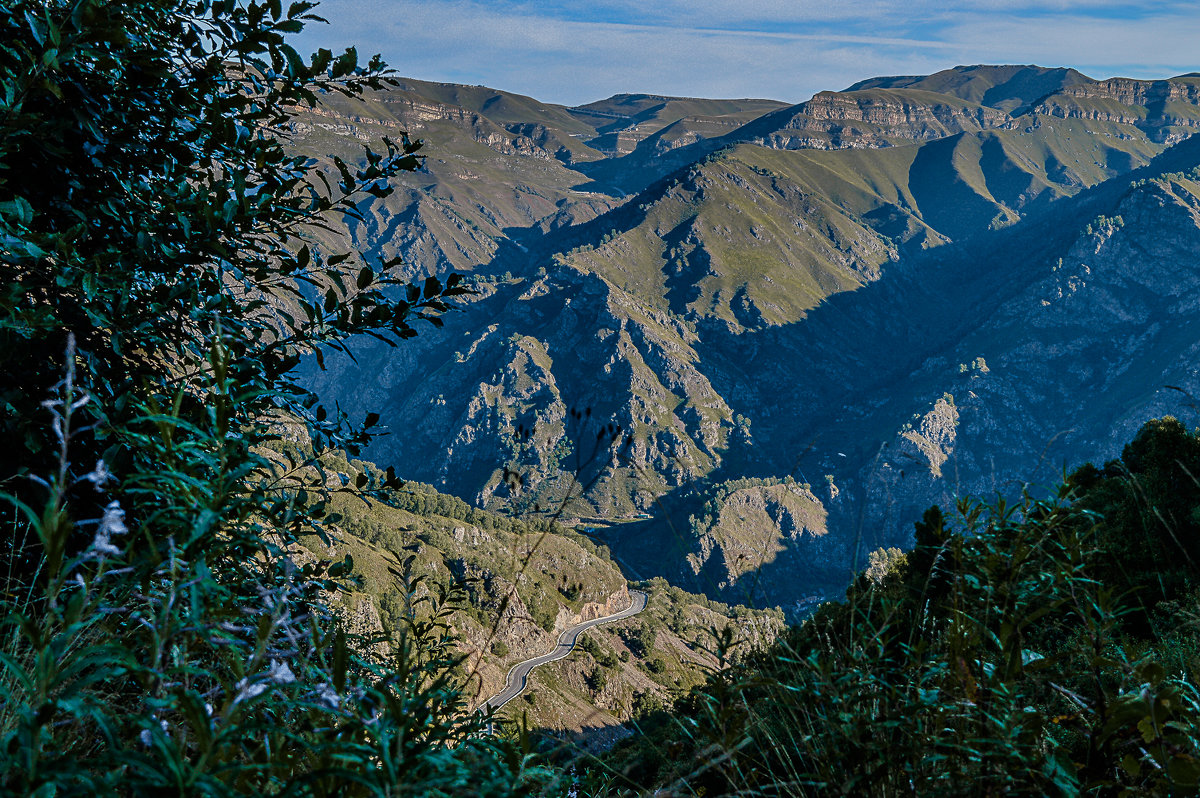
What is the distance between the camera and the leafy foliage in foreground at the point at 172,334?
95.3 inches

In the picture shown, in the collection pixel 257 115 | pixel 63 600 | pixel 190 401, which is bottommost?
pixel 63 600

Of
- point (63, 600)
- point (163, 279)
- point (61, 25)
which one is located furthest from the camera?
point (163, 279)

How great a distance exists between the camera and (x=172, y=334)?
4.45 m

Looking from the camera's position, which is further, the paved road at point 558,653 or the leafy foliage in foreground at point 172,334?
the paved road at point 558,653

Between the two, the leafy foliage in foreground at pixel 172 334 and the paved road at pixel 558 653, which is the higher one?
the leafy foliage in foreground at pixel 172 334

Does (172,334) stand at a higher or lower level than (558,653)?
higher

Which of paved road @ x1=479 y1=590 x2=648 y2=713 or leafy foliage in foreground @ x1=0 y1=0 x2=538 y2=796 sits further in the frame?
paved road @ x1=479 y1=590 x2=648 y2=713

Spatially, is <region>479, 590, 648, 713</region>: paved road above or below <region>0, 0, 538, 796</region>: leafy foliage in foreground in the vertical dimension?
below

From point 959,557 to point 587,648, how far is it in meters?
135

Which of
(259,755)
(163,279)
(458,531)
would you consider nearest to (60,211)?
(163,279)

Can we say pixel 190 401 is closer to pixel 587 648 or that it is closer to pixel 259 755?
pixel 259 755

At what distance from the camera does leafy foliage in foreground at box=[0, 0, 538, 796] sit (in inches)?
95.3

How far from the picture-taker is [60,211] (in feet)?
14.5

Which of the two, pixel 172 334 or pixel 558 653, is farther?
pixel 558 653
